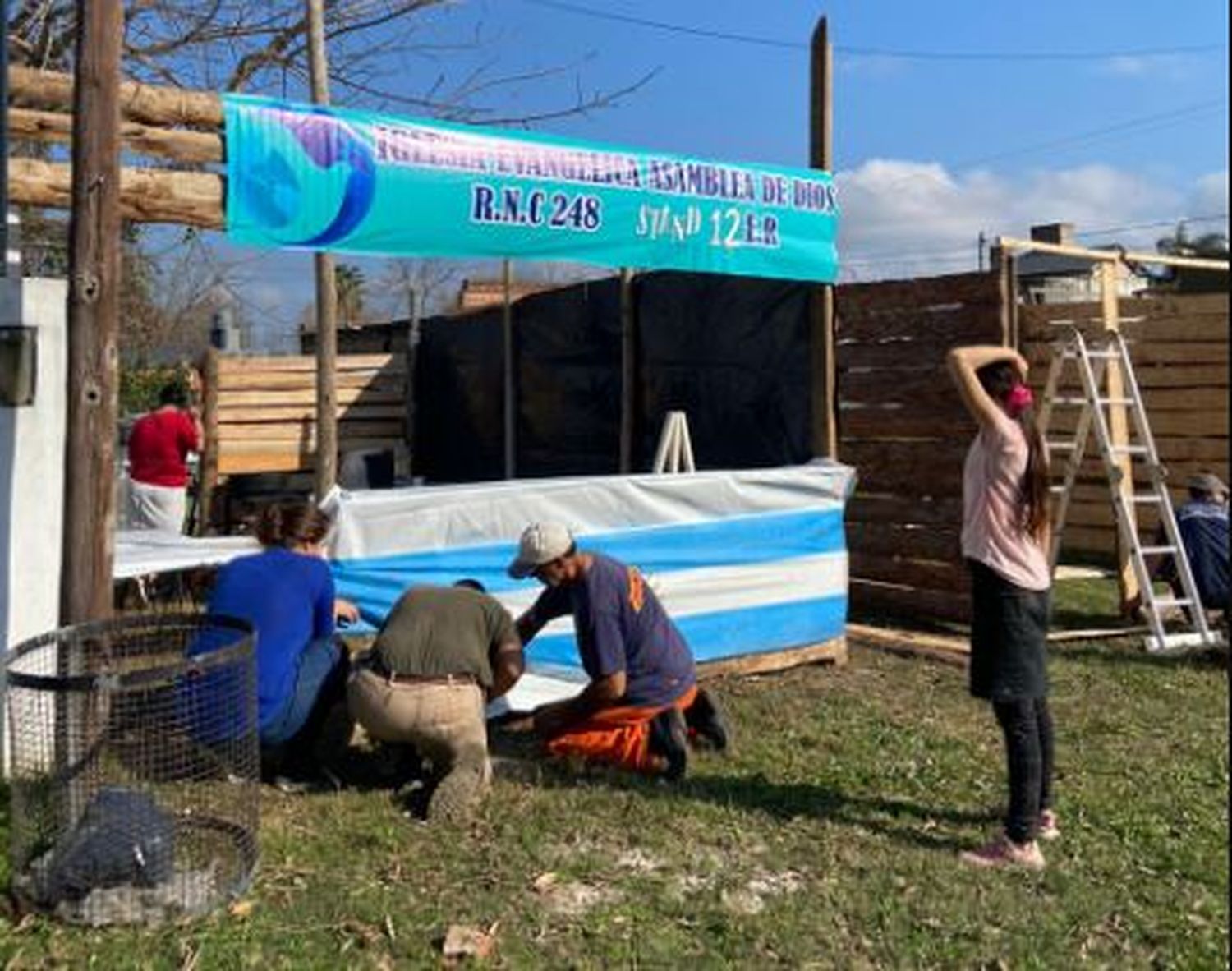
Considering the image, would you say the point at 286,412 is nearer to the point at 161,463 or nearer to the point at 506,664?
the point at 161,463

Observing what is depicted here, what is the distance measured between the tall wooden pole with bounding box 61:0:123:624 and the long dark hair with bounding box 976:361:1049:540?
10.3 ft

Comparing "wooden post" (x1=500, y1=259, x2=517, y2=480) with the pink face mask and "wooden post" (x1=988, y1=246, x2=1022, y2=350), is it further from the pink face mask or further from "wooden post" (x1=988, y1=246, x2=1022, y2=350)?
the pink face mask

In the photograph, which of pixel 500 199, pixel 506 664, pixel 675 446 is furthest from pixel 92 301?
pixel 675 446

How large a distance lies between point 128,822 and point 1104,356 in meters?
6.88

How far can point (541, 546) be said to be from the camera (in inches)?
216

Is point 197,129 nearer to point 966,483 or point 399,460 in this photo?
point 966,483

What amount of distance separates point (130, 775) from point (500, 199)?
3.41m

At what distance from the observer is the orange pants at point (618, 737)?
569 cm

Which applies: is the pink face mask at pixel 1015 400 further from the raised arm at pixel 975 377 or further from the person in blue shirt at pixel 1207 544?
the person in blue shirt at pixel 1207 544

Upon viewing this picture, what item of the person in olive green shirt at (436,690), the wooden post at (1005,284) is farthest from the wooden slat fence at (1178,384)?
the person in olive green shirt at (436,690)

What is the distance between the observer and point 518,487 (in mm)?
6781

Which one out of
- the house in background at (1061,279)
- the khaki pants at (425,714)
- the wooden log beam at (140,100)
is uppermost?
the house in background at (1061,279)

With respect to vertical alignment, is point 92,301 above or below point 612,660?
above

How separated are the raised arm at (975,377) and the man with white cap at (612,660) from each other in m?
1.65
